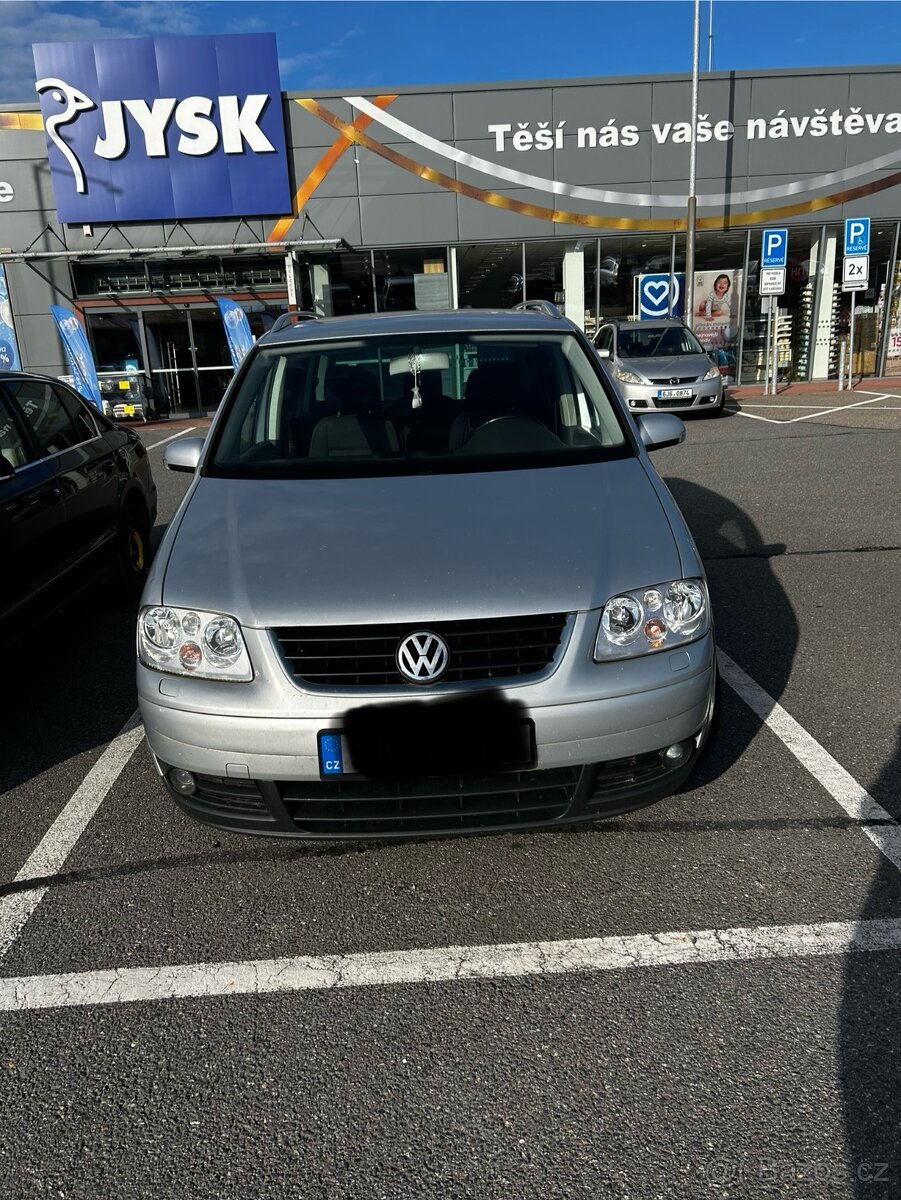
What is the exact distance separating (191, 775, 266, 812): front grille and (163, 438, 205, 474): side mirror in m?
1.62

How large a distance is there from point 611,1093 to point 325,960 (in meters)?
0.87

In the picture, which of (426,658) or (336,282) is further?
(336,282)

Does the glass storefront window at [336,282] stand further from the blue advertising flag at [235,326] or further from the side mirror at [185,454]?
the side mirror at [185,454]

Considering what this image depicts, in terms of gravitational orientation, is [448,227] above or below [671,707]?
above

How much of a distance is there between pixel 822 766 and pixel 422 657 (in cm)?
181

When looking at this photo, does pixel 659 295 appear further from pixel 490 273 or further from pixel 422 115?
pixel 422 115

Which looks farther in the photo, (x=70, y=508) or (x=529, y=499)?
(x=70, y=508)

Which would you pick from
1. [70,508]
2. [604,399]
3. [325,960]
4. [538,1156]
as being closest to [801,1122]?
[538,1156]

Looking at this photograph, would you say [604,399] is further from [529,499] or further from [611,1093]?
[611,1093]

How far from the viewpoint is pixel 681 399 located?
14664mm

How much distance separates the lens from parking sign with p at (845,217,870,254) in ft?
52.7

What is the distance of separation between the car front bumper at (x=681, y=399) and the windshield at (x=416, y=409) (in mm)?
10649

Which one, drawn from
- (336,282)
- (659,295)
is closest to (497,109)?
(336,282)

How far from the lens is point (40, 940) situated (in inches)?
104
